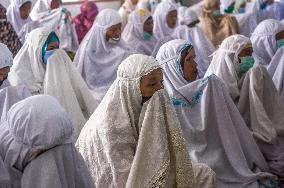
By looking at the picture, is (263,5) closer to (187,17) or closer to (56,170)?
(187,17)

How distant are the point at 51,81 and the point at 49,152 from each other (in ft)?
7.33

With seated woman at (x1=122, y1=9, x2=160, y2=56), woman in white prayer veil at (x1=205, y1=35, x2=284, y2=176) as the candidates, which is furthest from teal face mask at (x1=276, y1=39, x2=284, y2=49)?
seated woman at (x1=122, y1=9, x2=160, y2=56)

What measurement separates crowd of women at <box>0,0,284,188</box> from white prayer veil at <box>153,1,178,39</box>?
5.71 ft

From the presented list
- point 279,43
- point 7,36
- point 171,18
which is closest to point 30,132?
point 7,36

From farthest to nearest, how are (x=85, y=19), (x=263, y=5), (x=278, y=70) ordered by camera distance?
(x=263, y=5), (x=85, y=19), (x=278, y=70)

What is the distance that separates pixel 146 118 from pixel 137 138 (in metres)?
0.14

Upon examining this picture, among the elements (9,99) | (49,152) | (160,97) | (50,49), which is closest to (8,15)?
(50,49)

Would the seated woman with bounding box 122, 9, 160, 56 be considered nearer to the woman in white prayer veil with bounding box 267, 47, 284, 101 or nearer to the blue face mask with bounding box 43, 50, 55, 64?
the woman in white prayer veil with bounding box 267, 47, 284, 101

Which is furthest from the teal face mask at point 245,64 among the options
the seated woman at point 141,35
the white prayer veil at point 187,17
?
the white prayer veil at point 187,17

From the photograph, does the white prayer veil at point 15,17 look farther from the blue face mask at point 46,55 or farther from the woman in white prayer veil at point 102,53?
the blue face mask at point 46,55

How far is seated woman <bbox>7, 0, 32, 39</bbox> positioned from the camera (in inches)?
232

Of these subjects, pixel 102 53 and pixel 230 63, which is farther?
pixel 102 53

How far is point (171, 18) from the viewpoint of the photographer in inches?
287

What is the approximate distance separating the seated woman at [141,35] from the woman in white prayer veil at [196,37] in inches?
13.3
